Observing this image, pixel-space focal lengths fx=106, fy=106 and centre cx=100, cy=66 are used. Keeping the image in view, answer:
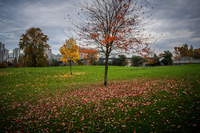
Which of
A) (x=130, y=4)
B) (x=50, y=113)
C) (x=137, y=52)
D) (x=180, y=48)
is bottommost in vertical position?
(x=50, y=113)

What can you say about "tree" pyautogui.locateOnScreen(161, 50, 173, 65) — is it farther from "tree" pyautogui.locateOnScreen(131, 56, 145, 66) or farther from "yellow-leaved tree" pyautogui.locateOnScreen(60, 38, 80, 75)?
"yellow-leaved tree" pyautogui.locateOnScreen(60, 38, 80, 75)

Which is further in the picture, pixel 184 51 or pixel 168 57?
pixel 184 51

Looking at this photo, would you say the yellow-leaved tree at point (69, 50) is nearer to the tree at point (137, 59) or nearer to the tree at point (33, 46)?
the tree at point (33, 46)

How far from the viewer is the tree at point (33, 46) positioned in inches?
1839

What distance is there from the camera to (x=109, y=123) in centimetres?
566

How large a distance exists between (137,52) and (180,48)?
11403 centimetres

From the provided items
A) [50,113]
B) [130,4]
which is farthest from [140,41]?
[50,113]

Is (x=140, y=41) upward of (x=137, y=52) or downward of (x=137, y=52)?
upward

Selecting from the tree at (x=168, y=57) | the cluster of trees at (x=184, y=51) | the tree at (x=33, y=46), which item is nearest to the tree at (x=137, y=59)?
the tree at (x=168, y=57)

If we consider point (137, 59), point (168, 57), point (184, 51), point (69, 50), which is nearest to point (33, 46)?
point (69, 50)

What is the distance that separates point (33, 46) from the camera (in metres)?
48.2

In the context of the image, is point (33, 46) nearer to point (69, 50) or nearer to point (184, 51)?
point (69, 50)

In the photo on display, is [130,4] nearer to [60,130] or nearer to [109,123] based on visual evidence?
[109,123]

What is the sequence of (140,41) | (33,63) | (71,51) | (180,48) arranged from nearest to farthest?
1. (140,41)
2. (71,51)
3. (33,63)
4. (180,48)
